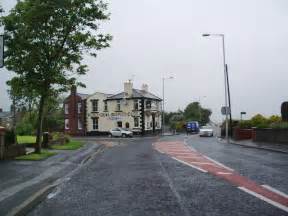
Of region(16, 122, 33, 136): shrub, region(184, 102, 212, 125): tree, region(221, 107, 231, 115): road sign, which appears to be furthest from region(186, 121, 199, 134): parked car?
region(221, 107, 231, 115): road sign

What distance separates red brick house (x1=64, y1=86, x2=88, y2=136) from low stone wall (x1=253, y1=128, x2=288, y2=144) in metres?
42.8

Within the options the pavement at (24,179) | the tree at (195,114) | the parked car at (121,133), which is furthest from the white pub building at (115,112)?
the pavement at (24,179)

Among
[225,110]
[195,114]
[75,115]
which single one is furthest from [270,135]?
[195,114]

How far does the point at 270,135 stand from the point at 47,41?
19.4 meters

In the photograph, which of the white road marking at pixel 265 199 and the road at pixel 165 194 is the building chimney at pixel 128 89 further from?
the white road marking at pixel 265 199

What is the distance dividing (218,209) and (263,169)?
791cm

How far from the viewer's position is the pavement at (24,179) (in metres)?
9.20

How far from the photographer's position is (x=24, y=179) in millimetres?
13664

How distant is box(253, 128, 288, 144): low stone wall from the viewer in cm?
3125

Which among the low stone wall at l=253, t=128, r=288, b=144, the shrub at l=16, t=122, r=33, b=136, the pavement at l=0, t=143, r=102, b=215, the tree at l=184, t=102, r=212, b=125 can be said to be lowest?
the pavement at l=0, t=143, r=102, b=215

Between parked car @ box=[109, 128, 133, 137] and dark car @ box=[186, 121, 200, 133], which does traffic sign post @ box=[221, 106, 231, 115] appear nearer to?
parked car @ box=[109, 128, 133, 137]

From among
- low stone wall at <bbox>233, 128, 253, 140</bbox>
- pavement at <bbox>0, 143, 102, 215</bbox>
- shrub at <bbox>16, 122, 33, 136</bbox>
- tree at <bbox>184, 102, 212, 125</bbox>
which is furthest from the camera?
tree at <bbox>184, 102, 212, 125</bbox>

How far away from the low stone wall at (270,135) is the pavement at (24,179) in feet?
53.1

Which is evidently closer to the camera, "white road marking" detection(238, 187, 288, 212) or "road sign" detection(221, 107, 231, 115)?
"white road marking" detection(238, 187, 288, 212)
